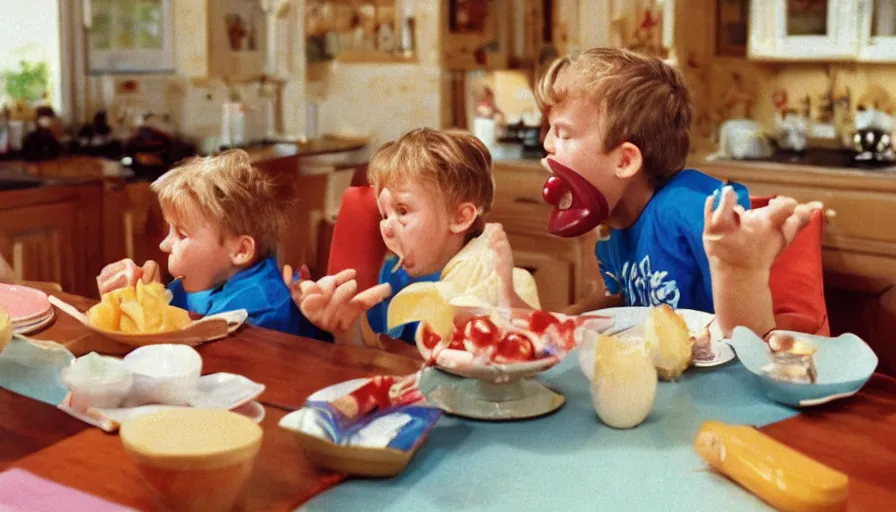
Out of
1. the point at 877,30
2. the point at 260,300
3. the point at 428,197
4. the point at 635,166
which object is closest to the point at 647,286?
the point at 635,166

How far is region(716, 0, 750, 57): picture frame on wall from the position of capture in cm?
387

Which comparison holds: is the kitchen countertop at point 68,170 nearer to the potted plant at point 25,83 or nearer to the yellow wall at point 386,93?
the potted plant at point 25,83

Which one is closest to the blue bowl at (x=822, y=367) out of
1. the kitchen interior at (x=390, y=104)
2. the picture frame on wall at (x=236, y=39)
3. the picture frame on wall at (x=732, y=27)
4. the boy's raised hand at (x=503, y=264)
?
the boy's raised hand at (x=503, y=264)

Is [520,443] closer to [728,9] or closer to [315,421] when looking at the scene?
[315,421]

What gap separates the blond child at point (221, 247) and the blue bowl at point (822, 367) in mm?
803

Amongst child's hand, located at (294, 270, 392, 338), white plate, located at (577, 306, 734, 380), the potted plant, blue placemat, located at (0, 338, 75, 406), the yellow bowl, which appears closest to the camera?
the yellow bowl

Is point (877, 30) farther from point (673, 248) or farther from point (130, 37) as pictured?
point (130, 37)

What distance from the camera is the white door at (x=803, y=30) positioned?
3.48 meters

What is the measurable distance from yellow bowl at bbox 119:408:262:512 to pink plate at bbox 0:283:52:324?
2.31ft

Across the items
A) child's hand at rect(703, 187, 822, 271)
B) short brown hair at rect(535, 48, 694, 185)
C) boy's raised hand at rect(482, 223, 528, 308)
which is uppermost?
short brown hair at rect(535, 48, 694, 185)

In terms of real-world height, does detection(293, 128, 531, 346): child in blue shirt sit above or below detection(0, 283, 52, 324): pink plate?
above

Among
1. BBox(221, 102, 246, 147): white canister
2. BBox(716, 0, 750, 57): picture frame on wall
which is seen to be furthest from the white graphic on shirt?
BBox(221, 102, 246, 147): white canister

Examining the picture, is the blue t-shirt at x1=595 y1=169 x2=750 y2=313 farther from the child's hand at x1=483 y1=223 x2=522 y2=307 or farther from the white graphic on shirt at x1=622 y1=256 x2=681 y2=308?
the child's hand at x1=483 y1=223 x2=522 y2=307

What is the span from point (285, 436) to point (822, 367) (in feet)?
2.22
